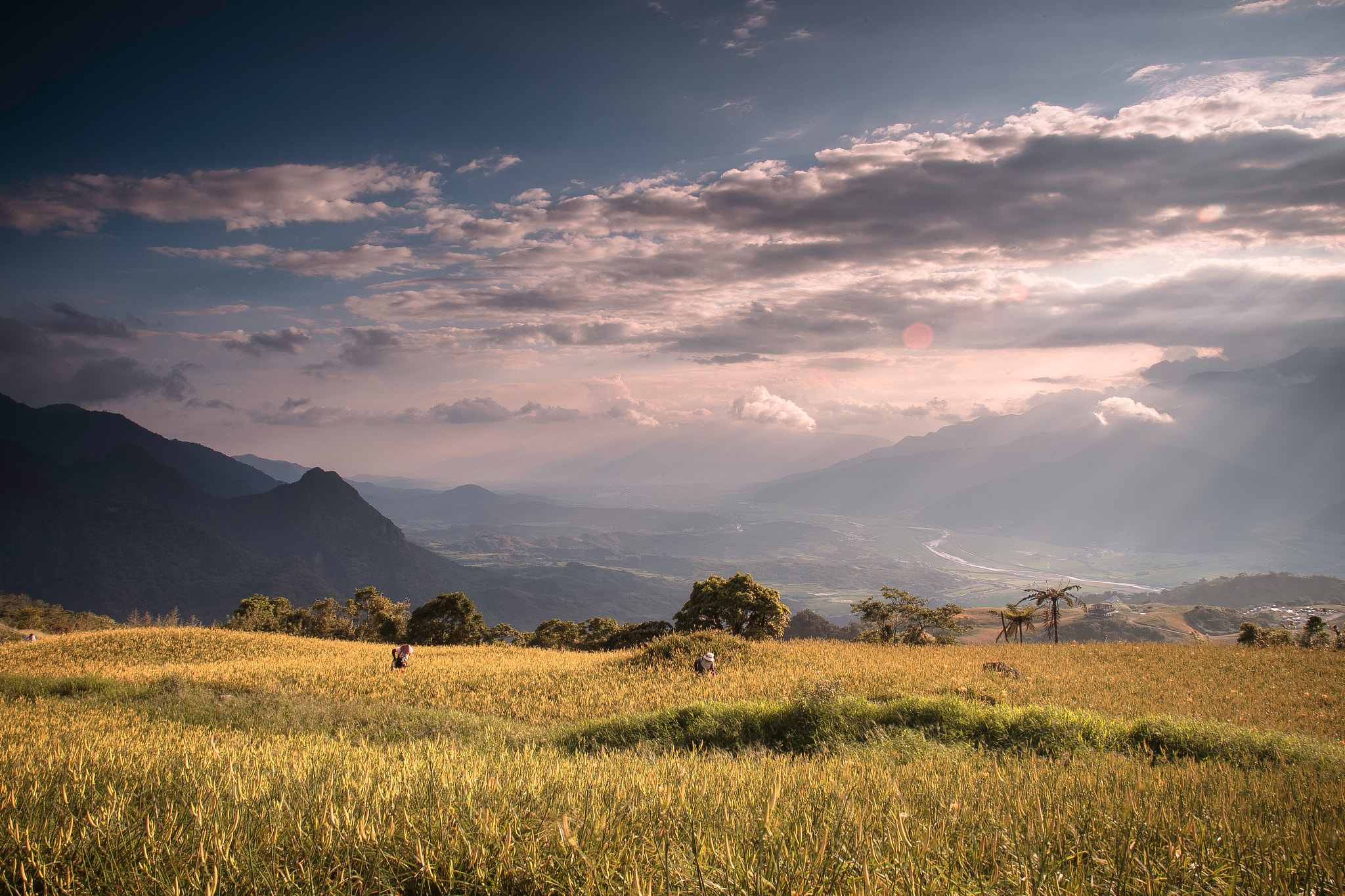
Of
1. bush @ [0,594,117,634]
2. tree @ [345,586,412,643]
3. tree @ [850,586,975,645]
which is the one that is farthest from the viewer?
bush @ [0,594,117,634]

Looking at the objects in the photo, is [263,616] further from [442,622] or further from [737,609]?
[737,609]

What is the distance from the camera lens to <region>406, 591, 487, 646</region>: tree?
48.2 metres

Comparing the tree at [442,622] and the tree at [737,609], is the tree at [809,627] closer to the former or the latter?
the tree at [737,609]

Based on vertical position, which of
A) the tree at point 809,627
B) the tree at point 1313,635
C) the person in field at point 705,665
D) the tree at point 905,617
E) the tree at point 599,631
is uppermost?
the tree at point 1313,635

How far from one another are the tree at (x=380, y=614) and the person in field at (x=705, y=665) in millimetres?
37577

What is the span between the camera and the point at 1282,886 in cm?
298

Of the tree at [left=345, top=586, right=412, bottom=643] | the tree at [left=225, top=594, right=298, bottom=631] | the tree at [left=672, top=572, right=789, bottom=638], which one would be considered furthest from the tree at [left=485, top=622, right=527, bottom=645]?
the tree at [left=672, top=572, right=789, bottom=638]

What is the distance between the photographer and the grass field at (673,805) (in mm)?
2943

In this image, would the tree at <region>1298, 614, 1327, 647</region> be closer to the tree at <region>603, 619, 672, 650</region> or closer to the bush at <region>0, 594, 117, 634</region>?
the tree at <region>603, 619, 672, 650</region>

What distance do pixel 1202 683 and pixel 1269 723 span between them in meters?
5.72

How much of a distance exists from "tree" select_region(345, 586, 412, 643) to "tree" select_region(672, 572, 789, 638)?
26.0 m

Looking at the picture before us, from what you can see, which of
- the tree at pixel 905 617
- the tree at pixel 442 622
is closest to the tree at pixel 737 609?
the tree at pixel 905 617

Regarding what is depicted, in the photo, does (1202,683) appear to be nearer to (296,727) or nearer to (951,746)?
(951,746)

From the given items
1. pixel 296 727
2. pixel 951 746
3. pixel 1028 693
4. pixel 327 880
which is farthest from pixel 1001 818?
pixel 1028 693
